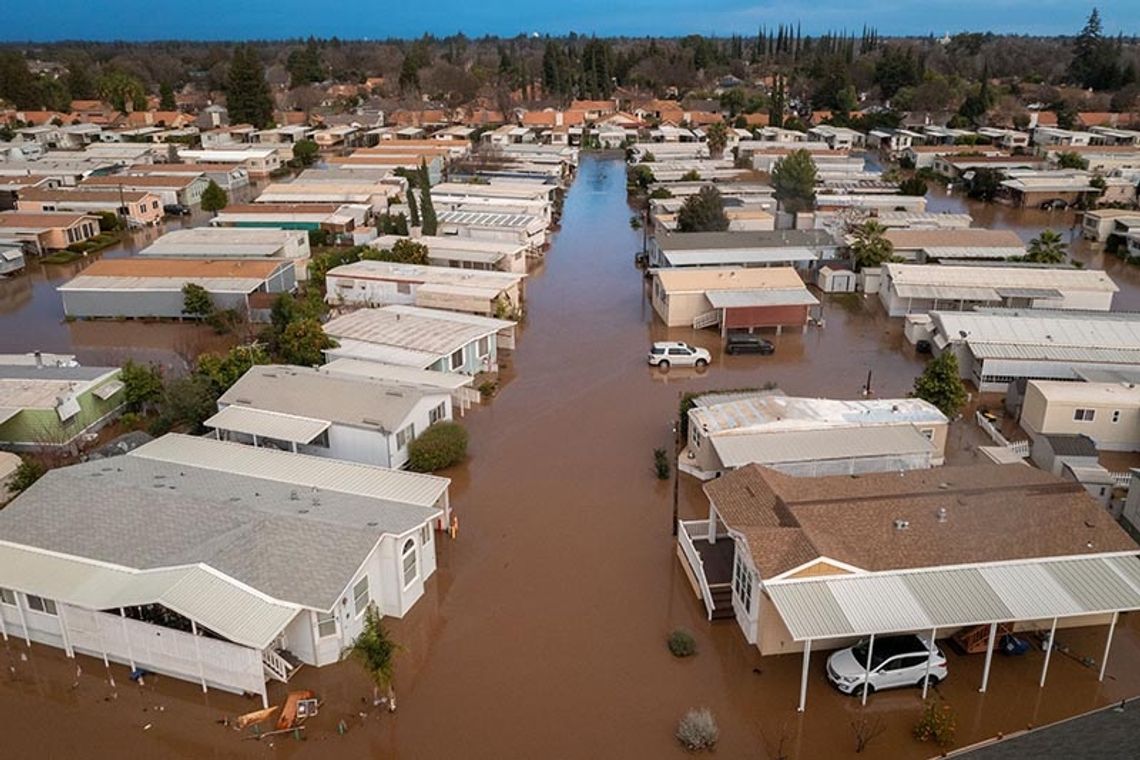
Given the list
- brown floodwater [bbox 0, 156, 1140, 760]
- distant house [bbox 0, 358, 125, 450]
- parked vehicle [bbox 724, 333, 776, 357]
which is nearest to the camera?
brown floodwater [bbox 0, 156, 1140, 760]

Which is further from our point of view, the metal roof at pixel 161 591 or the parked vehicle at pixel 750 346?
the parked vehicle at pixel 750 346

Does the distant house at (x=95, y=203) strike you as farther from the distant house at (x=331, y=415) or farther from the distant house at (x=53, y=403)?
the distant house at (x=331, y=415)

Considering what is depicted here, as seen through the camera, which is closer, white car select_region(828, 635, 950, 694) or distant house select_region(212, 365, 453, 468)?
white car select_region(828, 635, 950, 694)

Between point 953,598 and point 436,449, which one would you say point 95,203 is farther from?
point 953,598

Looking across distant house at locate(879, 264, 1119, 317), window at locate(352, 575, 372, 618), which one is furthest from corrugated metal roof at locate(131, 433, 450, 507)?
distant house at locate(879, 264, 1119, 317)

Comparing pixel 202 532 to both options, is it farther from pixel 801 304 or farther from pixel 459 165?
pixel 459 165

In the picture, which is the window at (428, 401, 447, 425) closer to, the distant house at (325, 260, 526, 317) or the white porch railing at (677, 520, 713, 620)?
the white porch railing at (677, 520, 713, 620)

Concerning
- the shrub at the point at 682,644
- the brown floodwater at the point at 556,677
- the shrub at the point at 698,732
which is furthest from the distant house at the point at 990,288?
the shrub at the point at 698,732
